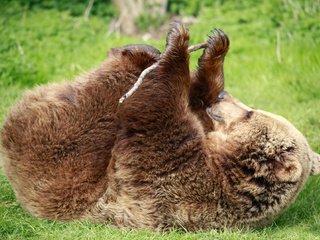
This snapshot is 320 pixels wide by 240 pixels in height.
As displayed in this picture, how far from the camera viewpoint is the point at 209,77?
632cm

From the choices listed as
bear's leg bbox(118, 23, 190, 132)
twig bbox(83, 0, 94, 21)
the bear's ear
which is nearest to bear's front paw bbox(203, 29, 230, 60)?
bear's leg bbox(118, 23, 190, 132)

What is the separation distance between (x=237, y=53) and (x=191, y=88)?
4.84 m

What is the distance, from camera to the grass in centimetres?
977

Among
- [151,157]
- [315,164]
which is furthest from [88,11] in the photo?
[151,157]

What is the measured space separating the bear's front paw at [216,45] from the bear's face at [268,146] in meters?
0.62

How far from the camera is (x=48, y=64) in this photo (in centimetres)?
1038

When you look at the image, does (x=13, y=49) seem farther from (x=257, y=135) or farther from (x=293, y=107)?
(x=257, y=135)

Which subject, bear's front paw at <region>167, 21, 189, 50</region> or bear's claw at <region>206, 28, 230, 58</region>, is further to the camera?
bear's claw at <region>206, 28, 230, 58</region>

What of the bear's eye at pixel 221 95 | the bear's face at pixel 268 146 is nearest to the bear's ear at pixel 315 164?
the bear's face at pixel 268 146

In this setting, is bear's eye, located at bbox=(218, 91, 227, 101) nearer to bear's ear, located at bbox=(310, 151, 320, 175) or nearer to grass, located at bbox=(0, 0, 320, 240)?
bear's ear, located at bbox=(310, 151, 320, 175)

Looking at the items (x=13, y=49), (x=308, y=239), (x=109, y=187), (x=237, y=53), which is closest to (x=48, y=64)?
(x=13, y=49)

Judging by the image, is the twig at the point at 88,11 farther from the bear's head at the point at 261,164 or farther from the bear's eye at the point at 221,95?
the bear's head at the point at 261,164

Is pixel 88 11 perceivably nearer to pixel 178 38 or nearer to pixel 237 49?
pixel 237 49

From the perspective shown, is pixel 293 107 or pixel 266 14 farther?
pixel 266 14
